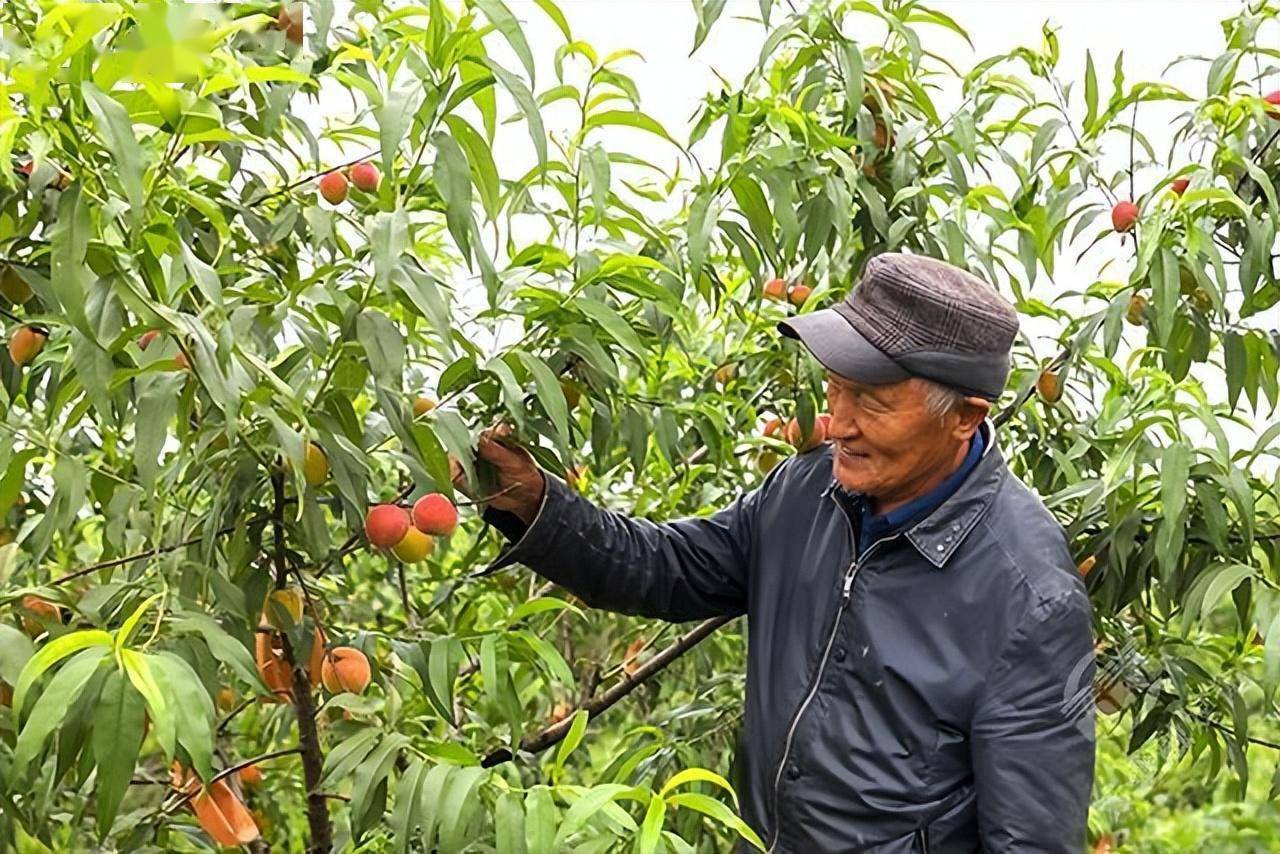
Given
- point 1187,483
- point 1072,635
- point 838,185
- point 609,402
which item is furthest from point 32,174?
point 1187,483

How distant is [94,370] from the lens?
133 cm

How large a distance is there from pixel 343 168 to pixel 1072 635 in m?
0.91

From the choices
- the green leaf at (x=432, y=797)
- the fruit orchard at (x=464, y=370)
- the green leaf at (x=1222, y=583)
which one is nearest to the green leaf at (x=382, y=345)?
the fruit orchard at (x=464, y=370)

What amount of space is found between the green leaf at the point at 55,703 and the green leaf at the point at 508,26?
0.55 meters

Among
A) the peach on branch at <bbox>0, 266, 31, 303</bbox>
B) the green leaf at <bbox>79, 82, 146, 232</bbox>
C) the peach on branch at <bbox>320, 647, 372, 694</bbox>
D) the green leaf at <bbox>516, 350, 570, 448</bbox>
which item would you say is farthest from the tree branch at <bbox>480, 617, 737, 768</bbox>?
the green leaf at <bbox>79, 82, 146, 232</bbox>

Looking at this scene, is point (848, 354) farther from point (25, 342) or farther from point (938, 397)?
point (25, 342)

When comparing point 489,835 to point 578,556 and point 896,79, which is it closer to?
point 578,556

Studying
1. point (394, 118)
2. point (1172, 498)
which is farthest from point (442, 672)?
point (1172, 498)

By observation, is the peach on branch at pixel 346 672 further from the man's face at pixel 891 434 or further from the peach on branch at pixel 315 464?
the man's face at pixel 891 434

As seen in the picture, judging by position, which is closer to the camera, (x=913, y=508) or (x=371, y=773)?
(x=371, y=773)

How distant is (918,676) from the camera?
5.31 feet

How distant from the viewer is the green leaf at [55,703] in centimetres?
112

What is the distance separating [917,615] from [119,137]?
3.00 feet

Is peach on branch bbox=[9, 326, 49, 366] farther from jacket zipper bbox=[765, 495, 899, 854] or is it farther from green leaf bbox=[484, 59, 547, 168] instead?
jacket zipper bbox=[765, 495, 899, 854]
